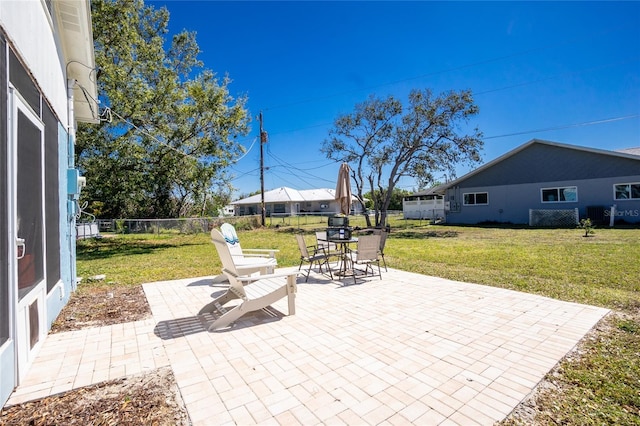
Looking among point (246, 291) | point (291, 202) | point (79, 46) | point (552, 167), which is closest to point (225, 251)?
point (246, 291)

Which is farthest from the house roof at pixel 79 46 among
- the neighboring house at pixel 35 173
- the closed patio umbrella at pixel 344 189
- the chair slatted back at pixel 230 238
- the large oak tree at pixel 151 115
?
the large oak tree at pixel 151 115

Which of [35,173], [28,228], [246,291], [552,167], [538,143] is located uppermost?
[538,143]

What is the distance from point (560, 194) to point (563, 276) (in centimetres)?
1728

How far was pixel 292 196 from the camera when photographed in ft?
146

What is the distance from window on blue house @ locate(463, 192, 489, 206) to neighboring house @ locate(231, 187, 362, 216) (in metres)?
19.4

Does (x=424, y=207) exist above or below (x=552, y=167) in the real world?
below

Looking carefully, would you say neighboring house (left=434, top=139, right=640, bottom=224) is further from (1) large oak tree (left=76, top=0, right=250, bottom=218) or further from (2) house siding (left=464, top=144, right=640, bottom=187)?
(1) large oak tree (left=76, top=0, right=250, bottom=218)

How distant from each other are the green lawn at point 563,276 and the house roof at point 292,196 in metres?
28.3

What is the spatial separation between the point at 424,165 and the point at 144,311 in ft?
66.1

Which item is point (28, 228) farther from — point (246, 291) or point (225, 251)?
point (246, 291)

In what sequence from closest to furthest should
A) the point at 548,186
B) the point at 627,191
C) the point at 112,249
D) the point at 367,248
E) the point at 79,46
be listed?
the point at 79,46, the point at 367,248, the point at 112,249, the point at 627,191, the point at 548,186

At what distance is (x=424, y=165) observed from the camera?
21.9 metres

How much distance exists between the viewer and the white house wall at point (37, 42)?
2.63 metres

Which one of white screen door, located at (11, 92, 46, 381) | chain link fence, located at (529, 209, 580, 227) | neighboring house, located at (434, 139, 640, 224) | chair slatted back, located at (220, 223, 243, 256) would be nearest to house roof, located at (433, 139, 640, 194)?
neighboring house, located at (434, 139, 640, 224)
